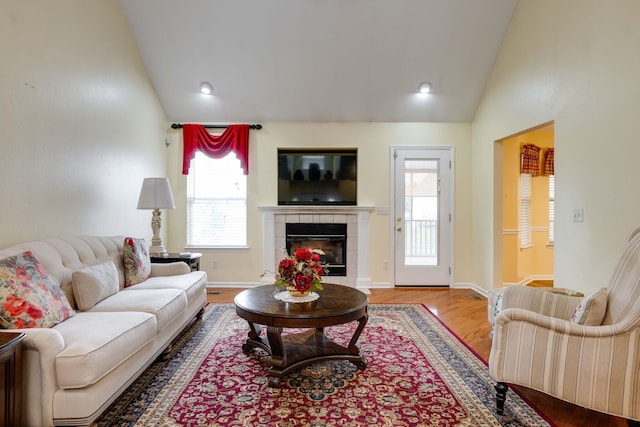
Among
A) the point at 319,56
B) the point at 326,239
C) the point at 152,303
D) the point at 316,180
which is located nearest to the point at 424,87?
the point at 319,56

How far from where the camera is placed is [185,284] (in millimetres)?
3266

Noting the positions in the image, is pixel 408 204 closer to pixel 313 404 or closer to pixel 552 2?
pixel 552 2

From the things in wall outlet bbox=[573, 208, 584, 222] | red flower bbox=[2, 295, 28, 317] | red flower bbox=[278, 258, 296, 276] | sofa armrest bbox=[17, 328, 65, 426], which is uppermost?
wall outlet bbox=[573, 208, 584, 222]

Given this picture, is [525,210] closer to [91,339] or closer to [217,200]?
[217,200]

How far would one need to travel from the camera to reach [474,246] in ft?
17.1

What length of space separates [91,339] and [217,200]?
11.7 feet

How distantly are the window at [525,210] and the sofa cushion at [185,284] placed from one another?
4.97m

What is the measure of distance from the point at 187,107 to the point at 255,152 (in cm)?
115

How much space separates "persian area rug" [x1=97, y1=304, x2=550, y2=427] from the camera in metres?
2.01

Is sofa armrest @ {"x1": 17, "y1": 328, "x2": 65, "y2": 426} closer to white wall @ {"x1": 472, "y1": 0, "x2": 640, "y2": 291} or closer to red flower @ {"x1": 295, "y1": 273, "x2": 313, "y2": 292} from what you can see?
red flower @ {"x1": 295, "y1": 273, "x2": 313, "y2": 292}

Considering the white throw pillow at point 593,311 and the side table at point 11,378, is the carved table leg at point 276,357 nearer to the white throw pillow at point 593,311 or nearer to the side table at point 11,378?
the side table at point 11,378

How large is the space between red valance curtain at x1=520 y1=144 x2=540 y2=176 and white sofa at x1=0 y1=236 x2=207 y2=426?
5040mm

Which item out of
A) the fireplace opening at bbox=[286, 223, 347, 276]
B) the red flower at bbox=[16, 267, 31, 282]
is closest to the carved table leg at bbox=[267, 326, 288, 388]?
the red flower at bbox=[16, 267, 31, 282]

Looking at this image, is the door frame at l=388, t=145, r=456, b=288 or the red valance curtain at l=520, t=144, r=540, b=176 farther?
the red valance curtain at l=520, t=144, r=540, b=176
